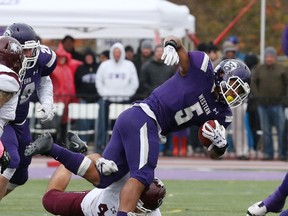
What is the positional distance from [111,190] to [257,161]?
9.05 meters

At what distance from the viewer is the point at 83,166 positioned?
8805mm

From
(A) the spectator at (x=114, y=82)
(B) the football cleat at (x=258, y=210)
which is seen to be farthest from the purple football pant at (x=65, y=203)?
(A) the spectator at (x=114, y=82)

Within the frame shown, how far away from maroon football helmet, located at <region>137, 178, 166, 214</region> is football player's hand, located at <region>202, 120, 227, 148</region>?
698 mm

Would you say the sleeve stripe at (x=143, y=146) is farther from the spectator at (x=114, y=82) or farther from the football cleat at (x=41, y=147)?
the spectator at (x=114, y=82)

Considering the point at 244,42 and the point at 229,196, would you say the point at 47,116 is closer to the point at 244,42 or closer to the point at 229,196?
the point at 229,196

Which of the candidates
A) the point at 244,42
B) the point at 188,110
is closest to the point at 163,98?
the point at 188,110

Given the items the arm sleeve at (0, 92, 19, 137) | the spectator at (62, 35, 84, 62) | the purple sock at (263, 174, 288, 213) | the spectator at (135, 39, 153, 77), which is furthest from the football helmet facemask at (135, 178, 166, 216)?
the spectator at (62, 35, 84, 62)

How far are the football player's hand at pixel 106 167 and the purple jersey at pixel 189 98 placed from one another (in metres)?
0.56

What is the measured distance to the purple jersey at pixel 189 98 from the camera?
895 cm

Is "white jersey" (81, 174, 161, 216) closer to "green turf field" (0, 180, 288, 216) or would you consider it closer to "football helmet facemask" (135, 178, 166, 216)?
"football helmet facemask" (135, 178, 166, 216)

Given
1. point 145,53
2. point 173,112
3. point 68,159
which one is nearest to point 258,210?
point 173,112

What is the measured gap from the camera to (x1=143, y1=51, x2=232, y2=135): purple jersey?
8945 mm

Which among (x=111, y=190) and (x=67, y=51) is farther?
(x=67, y=51)

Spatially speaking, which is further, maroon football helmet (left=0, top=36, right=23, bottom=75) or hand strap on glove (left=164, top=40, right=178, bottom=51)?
hand strap on glove (left=164, top=40, right=178, bottom=51)
